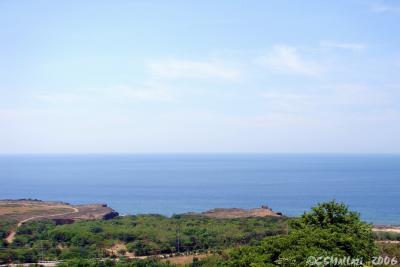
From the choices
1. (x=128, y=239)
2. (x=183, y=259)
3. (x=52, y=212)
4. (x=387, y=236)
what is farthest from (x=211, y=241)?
(x=52, y=212)

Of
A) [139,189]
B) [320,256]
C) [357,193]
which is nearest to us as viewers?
[320,256]

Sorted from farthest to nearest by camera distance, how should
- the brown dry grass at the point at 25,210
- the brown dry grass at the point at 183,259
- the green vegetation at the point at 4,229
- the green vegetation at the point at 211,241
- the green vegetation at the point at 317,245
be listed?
the brown dry grass at the point at 25,210 < the green vegetation at the point at 4,229 < the brown dry grass at the point at 183,259 < the green vegetation at the point at 211,241 < the green vegetation at the point at 317,245

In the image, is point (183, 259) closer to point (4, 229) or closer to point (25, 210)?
point (4, 229)

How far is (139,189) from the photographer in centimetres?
11969

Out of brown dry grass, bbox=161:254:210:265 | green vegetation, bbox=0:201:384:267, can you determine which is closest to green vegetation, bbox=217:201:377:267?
green vegetation, bbox=0:201:384:267

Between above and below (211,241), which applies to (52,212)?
below

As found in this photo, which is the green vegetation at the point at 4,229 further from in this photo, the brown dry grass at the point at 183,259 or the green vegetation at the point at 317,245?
the green vegetation at the point at 317,245

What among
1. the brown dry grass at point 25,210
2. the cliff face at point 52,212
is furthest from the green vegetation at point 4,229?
the brown dry grass at point 25,210

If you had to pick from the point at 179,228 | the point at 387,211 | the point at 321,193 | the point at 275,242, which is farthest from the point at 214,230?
the point at 321,193

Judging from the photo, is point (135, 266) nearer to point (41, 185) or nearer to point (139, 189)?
point (139, 189)

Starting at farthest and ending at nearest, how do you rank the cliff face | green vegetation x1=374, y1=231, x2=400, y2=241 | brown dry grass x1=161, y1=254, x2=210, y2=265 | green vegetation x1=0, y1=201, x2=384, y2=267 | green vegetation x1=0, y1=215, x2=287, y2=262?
the cliff face < green vegetation x1=374, y1=231, x2=400, y2=241 < green vegetation x1=0, y1=215, x2=287, y2=262 < brown dry grass x1=161, y1=254, x2=210, y2=265 < green vegetation x1=0, y1=201, x2=384, y2=267

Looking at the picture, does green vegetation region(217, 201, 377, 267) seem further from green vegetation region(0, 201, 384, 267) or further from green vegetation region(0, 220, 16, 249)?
green vegetation region(0, 220, 16, 249)

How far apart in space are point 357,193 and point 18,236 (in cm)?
7757

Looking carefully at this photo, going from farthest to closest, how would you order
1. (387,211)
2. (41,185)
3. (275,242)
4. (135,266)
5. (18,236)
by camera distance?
(41,185) → (387,211) → (18,236) → (135,266) → (275,242)
